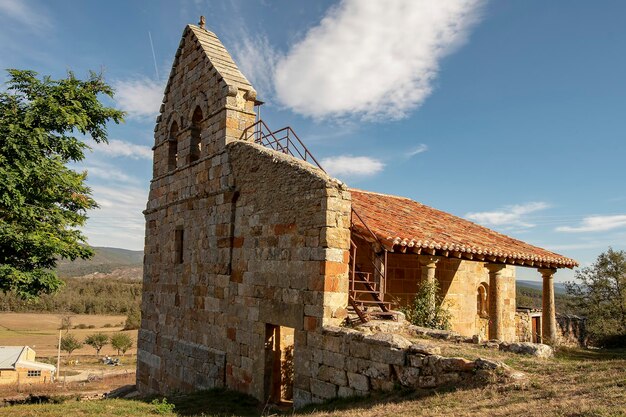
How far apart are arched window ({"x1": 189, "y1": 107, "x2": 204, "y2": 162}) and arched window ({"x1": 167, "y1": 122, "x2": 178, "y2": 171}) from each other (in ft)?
4.16

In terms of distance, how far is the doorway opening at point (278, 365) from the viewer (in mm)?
9258

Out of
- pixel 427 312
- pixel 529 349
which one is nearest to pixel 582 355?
pixel 427 312

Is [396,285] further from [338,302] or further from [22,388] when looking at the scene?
[22,388]

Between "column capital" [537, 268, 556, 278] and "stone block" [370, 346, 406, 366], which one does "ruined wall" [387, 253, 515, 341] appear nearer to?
"column capital" [537, 268, 556, 278]

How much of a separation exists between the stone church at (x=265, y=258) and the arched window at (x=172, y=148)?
1.2 inches

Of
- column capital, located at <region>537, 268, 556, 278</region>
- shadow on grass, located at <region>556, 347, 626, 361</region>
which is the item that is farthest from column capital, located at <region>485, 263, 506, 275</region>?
column capital, located at <region>537, 268, 556, 278</region>

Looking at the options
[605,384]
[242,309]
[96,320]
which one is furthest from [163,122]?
[96,320]

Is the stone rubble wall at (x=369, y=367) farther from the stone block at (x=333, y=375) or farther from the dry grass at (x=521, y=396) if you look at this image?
the dry grass at (x=521, y=396)

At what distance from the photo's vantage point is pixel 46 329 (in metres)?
70.2

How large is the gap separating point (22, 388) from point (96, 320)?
5018 cm

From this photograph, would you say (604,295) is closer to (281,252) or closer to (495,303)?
(495,303)

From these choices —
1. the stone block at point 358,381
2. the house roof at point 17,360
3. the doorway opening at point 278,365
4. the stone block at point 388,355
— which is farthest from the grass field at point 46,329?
the stone block at point 388,355

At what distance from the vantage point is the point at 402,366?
6645mm

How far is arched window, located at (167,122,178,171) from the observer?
13.9 m
